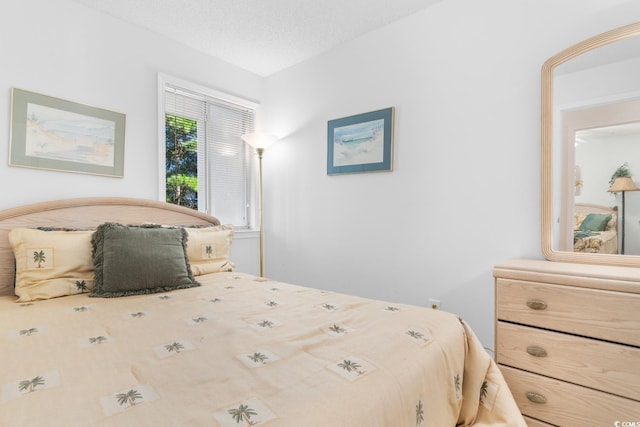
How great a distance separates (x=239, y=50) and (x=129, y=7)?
2.81 feet

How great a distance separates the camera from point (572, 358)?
137 cm

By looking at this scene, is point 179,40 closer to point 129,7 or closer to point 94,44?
point 129,7

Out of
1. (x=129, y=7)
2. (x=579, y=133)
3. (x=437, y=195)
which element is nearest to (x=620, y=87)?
(x=579, y=133)

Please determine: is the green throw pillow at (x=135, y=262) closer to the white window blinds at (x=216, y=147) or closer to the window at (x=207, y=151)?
the window at (x=207, y=151)

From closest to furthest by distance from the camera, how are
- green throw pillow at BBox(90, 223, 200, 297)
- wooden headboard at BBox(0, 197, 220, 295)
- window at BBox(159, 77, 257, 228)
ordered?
green throw pillow at BBox(90, 223, 200, 297) → wooden headboard at BBox(0, 197, 220, 295) → window at BBox(159, 77, 257, 228)

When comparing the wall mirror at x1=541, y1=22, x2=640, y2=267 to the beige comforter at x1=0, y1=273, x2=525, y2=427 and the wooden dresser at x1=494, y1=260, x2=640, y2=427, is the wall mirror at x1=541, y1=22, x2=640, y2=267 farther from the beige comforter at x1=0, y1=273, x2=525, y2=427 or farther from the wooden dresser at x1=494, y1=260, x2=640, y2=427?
the beige comforter at x1=0, y1=273, x2=525, y2=427

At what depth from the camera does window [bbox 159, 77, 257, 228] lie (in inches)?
108

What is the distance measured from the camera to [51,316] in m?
1.35

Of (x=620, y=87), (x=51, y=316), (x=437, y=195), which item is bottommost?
(x=51, y=316)

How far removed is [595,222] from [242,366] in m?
1.86

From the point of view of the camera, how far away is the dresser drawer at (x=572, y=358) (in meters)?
1.26

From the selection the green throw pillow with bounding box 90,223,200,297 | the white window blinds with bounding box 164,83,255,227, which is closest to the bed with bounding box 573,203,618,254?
the green throw pillow with bounding box 90,223,200,297

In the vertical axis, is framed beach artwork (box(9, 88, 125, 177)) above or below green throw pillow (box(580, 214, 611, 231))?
above

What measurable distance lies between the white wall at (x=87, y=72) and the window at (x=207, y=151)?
145mm
